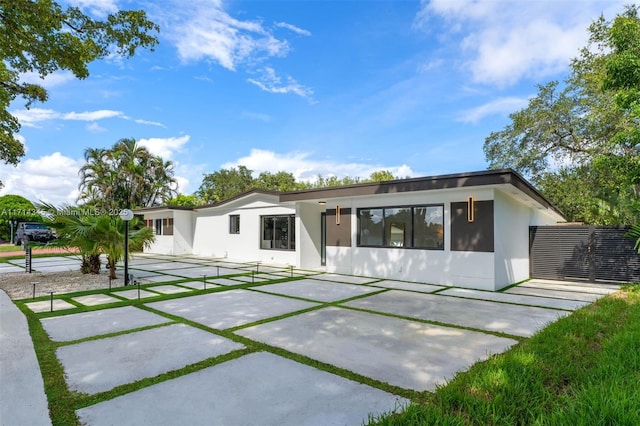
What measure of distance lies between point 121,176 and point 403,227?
79.8 ft

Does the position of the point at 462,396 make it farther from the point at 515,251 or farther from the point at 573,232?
the point at 573,232

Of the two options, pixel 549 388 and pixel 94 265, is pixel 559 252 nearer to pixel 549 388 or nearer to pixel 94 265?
pixel 549 388

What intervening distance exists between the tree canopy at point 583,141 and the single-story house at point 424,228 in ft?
8.59

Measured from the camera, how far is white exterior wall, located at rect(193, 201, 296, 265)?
14.5 m

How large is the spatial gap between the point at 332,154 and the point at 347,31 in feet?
75.2

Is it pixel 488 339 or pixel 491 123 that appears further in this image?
pixel 491 123

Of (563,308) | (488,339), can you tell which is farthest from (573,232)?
(488,339)

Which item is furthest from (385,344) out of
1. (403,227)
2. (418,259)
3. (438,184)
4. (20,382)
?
(403,227)

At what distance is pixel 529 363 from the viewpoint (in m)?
3.10

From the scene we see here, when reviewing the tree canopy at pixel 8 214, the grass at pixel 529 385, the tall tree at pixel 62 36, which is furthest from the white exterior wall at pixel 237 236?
the tree canopy at pixel 8 214

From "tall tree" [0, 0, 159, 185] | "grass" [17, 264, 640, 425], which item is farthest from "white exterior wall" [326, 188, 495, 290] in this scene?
"tall tree" [0, 0, 159, 185]

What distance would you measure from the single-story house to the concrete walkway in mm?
7717

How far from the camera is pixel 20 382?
9.75ft

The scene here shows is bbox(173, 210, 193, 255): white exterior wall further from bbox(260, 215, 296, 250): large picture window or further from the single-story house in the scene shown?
the single-story house
